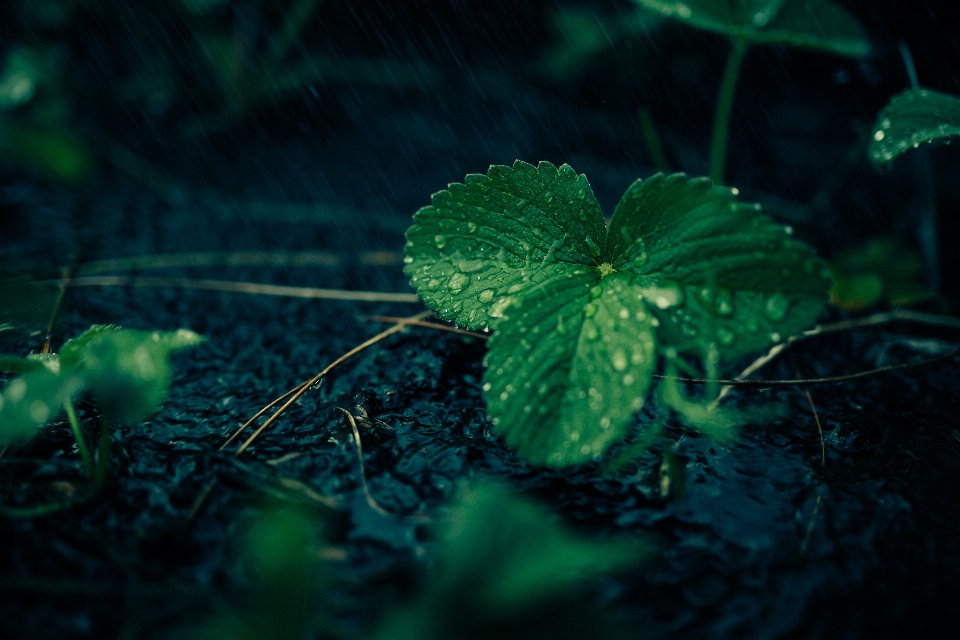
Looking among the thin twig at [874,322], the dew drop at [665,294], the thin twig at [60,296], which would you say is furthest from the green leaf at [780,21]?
the thin twig at [60,296]

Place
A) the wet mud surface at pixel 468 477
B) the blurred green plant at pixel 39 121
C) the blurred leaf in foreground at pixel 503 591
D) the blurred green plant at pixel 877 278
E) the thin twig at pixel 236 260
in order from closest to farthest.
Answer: the blurred leaf in foreground at pixel 503 591
the wet mud surface at pixel 468 477
the blurred green plant at pixel 877 278
the thin twig at pixel 236 260
the blurred green plant at pixel 39 121

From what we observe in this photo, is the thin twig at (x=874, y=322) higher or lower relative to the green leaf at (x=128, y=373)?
lower

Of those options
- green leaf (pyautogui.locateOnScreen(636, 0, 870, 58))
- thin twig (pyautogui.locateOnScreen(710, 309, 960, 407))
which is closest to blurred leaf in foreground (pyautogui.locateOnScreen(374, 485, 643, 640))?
thin twig (pyautogui.locateOnScreen(710, 309, 960, 407))

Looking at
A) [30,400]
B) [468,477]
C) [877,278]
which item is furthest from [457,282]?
[877,278]

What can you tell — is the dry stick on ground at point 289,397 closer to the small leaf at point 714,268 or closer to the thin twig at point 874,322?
the small leaf at point 714,268

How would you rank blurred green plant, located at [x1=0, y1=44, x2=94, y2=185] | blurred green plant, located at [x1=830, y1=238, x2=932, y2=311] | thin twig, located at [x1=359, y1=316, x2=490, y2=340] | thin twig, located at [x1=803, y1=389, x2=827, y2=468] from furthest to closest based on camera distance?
blurred green plant, located at [x1=0, y1=44, x2=94, y2=185], blurred green plant, located at [x1=830, y1=238, x2=932, y2=311], thin twig, located at [x1=359, y1=316, x2=490, y2=340], thin twig, located at [x1=803, y1=389, x2=827, y2=468]

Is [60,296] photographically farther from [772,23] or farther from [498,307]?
[772,23]

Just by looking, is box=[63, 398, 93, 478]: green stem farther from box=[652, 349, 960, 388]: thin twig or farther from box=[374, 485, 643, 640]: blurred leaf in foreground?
box=[652, 349, 960, 388]: thin twig
